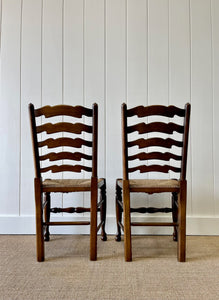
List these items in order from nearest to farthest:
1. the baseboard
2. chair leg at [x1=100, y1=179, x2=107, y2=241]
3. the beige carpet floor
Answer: the beige carpet floor < chair leg at [x1=100, y1=179, x2=107, y2=241] < the baseboard

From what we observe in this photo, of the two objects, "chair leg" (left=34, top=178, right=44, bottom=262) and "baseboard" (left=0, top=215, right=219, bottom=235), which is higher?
"chair leg" (left=34, top=178, right=44, bottom=262)

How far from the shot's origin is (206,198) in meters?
1.92

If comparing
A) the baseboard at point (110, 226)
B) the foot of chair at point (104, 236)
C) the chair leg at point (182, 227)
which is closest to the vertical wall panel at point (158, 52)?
the chair leg at point (182, 227)

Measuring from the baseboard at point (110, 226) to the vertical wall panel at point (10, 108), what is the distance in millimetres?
81

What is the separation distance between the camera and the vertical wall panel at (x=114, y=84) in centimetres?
196

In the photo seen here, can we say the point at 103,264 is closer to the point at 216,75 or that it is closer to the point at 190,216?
the point at 190,216

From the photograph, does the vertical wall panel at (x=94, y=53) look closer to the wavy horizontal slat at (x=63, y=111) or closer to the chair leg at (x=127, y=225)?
the wavy horizontal slat at (x=63, y=111)

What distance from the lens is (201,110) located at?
1.95m

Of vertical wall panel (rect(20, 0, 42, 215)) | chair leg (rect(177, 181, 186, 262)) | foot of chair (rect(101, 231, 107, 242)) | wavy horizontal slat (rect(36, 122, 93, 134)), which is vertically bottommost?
foot of chair (rect(101, 231, 107, 242))

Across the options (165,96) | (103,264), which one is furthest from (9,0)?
(103,264)

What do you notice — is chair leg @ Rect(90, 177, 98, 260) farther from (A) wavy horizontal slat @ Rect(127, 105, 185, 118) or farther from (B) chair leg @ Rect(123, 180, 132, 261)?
(A) wavy horizontal slat @ Rect(127, 105, 185, 118)

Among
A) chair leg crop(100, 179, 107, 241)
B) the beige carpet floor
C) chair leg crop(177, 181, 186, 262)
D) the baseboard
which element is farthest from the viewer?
the baseboard

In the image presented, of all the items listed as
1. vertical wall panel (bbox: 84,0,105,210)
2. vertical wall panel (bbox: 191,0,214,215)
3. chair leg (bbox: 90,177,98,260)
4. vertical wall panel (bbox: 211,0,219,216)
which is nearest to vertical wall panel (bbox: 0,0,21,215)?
vertical wall panel (bbox: 84,0,105,210)

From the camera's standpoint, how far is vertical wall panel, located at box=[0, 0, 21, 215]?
77.5 inches
